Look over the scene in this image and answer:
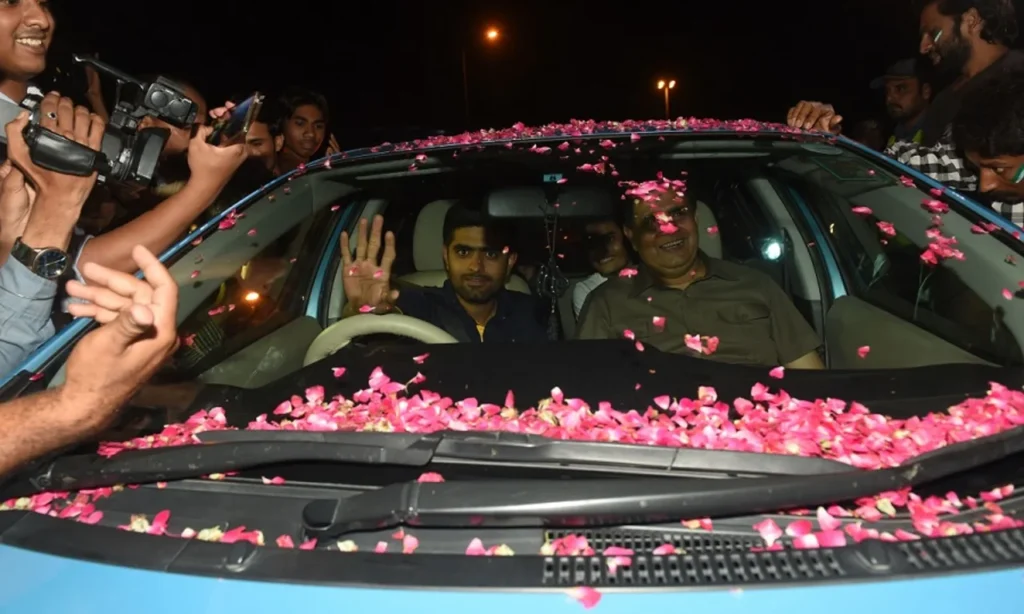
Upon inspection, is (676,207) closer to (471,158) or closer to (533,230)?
(533,230)

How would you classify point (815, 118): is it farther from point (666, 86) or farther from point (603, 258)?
point (666, 86)

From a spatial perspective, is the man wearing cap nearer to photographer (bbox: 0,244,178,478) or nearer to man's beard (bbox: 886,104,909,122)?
man's beard (bbox: 886,104,909,122)

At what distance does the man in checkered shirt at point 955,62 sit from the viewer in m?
3.51

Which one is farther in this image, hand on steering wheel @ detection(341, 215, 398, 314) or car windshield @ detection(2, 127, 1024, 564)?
hand on steering wheel @ detection(341, 215, 398, 314)

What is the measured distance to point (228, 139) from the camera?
2.11 m

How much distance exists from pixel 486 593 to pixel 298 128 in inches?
167

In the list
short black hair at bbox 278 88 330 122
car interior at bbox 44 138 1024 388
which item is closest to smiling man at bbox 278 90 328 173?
short black hair at bbox 278 88 330 122

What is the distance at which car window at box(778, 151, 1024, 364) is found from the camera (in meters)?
1.84

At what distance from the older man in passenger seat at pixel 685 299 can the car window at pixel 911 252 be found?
304mm

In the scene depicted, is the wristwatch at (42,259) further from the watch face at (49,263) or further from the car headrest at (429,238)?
the car headrest at (429,238)

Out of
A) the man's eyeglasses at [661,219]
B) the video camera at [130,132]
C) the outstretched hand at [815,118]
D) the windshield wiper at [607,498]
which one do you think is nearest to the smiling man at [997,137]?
the outstretched hand at [815,118]

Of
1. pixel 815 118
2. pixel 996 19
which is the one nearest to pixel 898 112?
pixel 996 19

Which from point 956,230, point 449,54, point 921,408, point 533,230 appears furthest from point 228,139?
point 449,54

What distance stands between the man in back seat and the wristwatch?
89 cm
